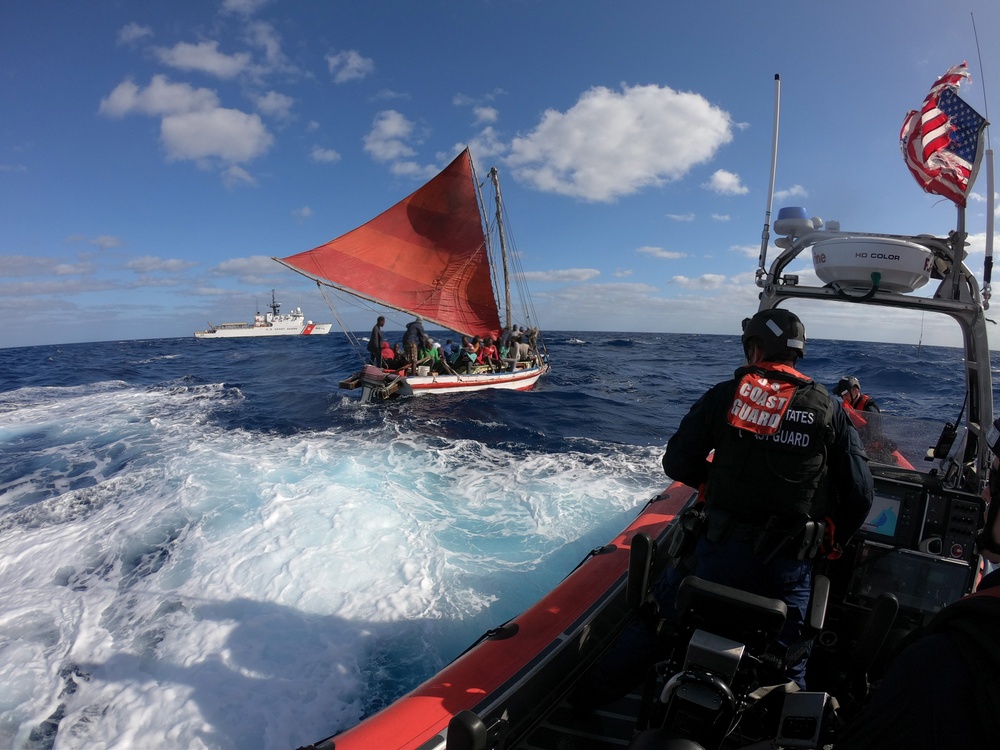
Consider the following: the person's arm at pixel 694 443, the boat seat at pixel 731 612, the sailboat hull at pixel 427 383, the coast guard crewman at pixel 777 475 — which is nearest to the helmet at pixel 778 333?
the coast guard crewman at pixel 777 475

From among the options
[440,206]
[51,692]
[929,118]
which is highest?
[440,206]

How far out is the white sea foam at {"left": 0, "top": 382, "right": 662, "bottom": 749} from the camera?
3.20 metres

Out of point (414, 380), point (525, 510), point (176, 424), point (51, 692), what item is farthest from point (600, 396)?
point (51, 692)

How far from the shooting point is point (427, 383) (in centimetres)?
1531

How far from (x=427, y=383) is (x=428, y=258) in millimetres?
5884

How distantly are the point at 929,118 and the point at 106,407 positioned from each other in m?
17.2

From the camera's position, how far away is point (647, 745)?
161cm

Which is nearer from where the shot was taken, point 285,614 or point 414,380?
point 285,614

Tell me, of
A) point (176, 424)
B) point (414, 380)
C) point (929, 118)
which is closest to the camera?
point (929, 118)

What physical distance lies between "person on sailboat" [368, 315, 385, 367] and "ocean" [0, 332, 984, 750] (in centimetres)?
371

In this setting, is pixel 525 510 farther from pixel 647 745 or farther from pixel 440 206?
pixel 440 206

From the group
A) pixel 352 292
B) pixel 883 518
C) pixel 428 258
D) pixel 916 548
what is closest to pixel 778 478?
pixel 883 518

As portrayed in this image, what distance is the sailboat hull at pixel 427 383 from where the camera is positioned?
14.2 meters

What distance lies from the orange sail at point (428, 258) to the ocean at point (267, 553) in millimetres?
6261
